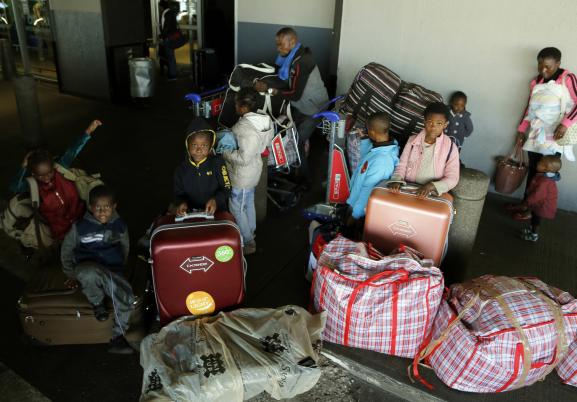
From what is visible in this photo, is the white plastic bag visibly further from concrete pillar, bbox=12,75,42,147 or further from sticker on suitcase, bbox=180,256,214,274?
concrete pillar, bbox=12,75,42,147

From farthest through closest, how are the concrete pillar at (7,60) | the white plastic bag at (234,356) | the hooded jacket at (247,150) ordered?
the concrete pillar at (7,60) → the hooded jacket at (247,150) → the white plastic bag at (234,356)

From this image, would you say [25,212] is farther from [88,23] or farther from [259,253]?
[88,23]

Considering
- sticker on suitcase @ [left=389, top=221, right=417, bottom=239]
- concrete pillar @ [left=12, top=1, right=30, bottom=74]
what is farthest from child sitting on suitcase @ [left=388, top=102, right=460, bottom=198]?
concrete pillar @ [left=12, top=1, right=30, bottom=74]

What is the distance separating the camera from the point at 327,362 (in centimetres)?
326

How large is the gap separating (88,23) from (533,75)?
782 cm

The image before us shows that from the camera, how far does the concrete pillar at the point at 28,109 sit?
22.2 feet

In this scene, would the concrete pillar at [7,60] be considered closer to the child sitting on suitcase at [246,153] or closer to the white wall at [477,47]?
the white wall at [477,47]

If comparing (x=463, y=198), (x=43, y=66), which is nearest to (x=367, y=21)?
(x=463, y=198)

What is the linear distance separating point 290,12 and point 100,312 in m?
6.72

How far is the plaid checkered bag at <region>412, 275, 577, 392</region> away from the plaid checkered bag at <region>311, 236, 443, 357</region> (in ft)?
0.51

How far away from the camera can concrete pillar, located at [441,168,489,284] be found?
3.64 metres

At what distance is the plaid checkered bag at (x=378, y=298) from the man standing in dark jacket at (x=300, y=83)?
2.80 m

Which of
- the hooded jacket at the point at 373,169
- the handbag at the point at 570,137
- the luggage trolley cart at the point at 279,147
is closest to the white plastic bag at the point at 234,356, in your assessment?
the hooded jacket at the point at 373,169

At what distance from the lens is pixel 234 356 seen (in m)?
2.78
